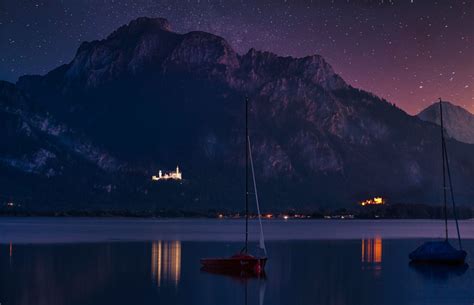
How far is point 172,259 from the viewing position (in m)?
84.9

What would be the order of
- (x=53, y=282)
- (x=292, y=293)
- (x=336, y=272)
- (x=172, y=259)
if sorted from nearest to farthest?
(x=292, y=293)
(x=53, y=282)
(x=336, y=272)
(x=172, y=259)

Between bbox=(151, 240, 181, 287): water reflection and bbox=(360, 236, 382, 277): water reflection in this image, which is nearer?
bbox=(151, 240, 181, 287): water reflection

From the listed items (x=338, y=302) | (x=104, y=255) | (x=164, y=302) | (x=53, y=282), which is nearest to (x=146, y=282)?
(x=53, y=282)

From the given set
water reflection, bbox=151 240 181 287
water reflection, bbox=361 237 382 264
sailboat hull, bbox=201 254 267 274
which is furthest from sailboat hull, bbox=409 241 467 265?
water reflection, bbox=151 240 181 287

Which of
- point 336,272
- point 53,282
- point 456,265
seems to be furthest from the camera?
point 456,265

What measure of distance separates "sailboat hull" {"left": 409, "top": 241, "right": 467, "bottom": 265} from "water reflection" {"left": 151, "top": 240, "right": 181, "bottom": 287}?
24.4 m

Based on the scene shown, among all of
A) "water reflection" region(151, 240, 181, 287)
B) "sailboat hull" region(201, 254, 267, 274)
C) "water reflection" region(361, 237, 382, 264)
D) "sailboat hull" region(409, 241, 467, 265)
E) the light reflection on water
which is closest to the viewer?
the light reflection on water

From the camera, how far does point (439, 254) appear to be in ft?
255

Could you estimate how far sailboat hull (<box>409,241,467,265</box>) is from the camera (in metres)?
76.9

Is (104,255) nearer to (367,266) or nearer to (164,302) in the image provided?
(367,266)

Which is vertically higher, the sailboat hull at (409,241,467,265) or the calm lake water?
the sailboat hull at (409,241,467,265)

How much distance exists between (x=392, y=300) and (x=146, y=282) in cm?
1900

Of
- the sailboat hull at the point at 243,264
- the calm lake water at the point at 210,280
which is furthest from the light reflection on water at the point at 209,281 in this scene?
the sailboat hull at the point at 243,264

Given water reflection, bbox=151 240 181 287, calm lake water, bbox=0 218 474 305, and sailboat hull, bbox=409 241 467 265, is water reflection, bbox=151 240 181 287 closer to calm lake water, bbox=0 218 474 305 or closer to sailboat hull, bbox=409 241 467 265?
calm lake water, bbox=0 218 474 305
